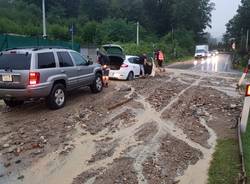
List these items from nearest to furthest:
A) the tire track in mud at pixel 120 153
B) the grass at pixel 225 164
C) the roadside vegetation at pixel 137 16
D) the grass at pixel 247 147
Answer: the grass at pixel 225 164 → the tire track in mud at pixel 120 153 → the grass at pixel 247 147 → the roadside vegetation at pixel 137 16

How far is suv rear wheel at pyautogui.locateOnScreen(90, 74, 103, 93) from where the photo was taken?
47.1 feet

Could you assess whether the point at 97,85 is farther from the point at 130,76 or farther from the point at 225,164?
the point at 225,164

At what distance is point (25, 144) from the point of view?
806cm

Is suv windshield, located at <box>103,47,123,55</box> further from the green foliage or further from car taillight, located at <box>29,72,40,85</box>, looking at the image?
the green foliage

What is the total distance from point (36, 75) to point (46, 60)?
2.83 feet

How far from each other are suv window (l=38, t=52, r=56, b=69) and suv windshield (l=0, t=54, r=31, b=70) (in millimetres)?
397

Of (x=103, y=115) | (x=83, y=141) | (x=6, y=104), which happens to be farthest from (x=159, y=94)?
(x=83, y=141)

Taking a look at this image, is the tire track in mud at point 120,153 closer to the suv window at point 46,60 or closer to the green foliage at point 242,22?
the suv window at point 46,60

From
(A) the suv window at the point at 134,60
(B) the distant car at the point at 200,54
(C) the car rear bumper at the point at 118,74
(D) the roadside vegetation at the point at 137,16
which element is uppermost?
(D) the roadside vegetation at the point at 137,16

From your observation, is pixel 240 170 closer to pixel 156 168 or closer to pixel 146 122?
pixel 156 168

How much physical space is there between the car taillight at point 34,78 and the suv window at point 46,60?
0.35 meters

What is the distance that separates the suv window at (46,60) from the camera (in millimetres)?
10857

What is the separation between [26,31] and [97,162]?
48.6 metres

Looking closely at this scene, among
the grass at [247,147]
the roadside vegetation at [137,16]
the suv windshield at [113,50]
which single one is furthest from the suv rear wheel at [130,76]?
the roadside vegetation at [137,16]
